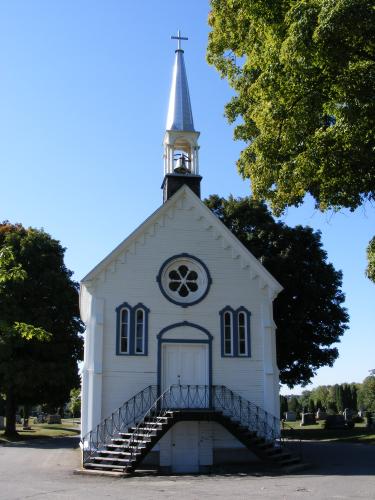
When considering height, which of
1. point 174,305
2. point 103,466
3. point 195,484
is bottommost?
point 195,484

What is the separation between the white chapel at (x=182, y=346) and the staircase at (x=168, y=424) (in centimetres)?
4

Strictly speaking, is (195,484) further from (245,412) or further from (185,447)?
(245,412)

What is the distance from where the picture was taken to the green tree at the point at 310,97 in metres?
13.7

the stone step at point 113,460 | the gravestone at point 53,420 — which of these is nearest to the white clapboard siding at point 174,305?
the stone step at point 113,460

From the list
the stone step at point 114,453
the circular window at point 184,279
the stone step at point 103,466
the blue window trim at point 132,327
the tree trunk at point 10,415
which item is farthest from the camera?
the tree trunk at point 10,415

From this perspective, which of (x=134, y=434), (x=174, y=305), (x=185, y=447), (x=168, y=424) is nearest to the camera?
(x=134, y=434)

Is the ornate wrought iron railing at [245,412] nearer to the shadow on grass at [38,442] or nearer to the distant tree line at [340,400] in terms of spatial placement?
the shadow on grass at [38,442]

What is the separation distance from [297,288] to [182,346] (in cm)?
1341

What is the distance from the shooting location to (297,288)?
111 ft

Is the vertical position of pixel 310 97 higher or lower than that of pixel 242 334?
higher

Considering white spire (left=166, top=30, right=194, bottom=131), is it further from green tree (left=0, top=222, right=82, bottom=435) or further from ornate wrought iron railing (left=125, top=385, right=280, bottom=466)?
green tree (left=0, top=222, right=82, bottom=435)

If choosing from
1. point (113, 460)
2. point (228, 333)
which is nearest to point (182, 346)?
point (228, 333)

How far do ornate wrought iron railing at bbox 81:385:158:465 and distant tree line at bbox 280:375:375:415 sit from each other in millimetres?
41704

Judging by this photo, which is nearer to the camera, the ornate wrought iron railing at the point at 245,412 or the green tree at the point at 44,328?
the ornate wrought iron railing at the point at 245,412
